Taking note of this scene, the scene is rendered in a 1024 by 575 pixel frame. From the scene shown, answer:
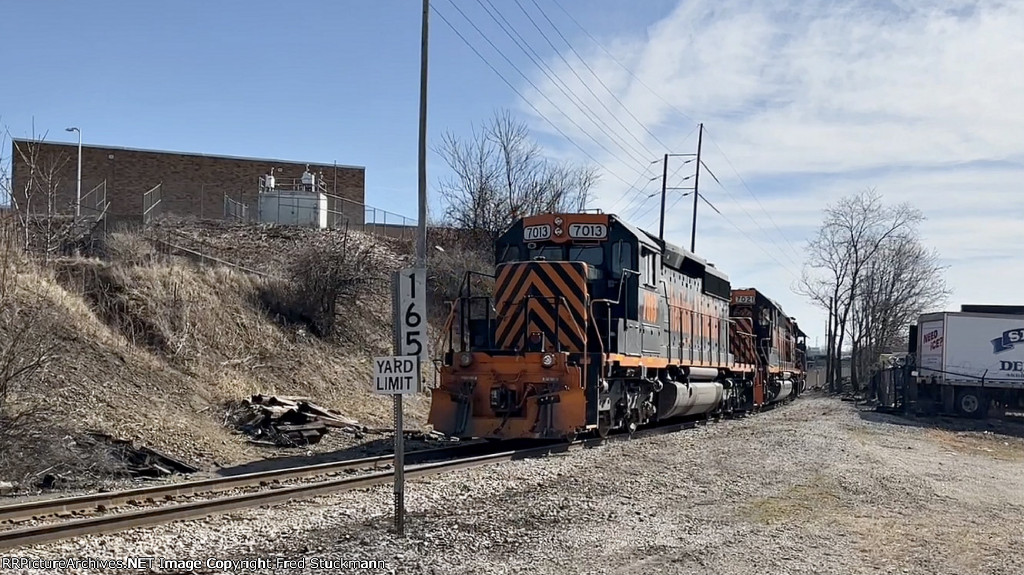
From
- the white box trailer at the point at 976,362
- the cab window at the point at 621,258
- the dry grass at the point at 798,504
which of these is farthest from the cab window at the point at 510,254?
the white box trailer at the point at 976,362

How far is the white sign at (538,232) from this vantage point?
15961 mm

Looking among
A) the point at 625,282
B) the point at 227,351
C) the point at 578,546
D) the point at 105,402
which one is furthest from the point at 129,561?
the point at 227,351

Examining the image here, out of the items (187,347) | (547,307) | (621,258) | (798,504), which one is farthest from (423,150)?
(798,504)

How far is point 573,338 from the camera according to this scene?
14.6m

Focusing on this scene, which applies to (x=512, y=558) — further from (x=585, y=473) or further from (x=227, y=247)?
(x=227, y=247)

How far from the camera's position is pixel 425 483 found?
10.6 metres

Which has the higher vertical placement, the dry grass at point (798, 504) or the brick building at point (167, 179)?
the brick building at point (167, 179)

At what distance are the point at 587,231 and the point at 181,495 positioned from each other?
8.53 m

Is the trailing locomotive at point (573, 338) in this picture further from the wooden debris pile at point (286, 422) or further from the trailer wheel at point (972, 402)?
the trailer wheel at point (972, 402)

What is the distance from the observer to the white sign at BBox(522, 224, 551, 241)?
15961mm

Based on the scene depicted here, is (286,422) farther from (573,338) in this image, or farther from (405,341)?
(405,341)

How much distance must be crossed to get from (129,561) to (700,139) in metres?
40.1

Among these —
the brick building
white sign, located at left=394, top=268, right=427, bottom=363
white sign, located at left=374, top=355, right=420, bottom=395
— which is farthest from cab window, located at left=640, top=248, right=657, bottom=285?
the brick building

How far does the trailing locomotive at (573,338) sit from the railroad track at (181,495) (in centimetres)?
110
